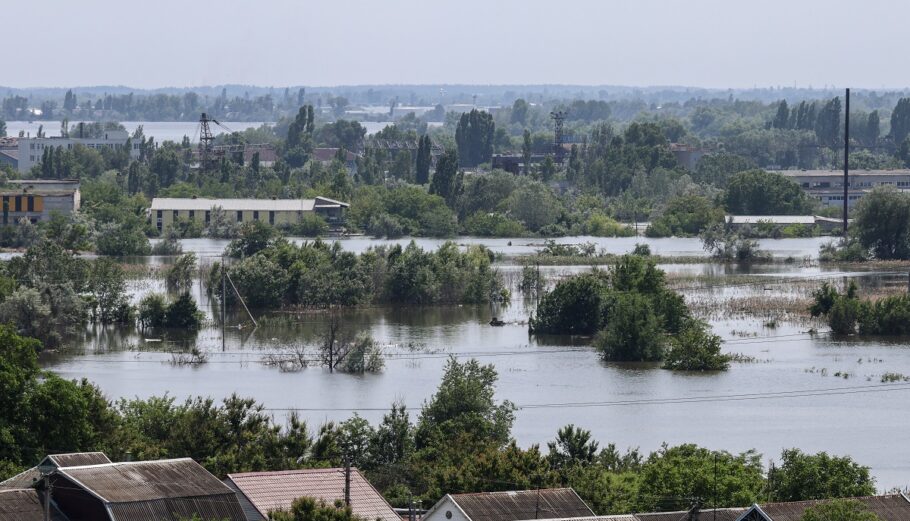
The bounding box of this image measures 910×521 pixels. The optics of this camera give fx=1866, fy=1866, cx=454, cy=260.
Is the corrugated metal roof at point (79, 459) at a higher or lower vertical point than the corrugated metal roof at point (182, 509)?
higher

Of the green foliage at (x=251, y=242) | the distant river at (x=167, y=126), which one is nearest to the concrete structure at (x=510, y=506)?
the green foliage at (x=251, y=242)

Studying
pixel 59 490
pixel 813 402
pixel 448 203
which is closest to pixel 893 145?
pixel 448 203

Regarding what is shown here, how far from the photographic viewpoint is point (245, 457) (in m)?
15.5

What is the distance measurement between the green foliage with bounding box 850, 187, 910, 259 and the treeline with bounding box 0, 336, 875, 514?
23.2m

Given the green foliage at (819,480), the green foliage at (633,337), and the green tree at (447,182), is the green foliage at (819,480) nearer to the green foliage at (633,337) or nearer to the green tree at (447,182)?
the green foliage at (633,337)

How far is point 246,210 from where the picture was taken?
162ft

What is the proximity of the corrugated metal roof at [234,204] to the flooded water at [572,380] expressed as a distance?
17.2 meters

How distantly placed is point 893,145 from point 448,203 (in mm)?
35610

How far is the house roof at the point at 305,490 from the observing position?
42.4ft

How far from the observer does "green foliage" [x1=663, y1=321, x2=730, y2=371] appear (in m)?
25.4

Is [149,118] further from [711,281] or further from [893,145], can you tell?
[711,281]

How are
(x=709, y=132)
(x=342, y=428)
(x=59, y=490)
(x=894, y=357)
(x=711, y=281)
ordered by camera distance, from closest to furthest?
(x=59, y=490)
(x=342, y=428)
(x=894, y=357)
(x=711, y=281)
(x=709, y=132)

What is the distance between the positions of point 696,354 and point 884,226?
625 inches

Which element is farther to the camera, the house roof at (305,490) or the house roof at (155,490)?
the house roof at (305,490)
